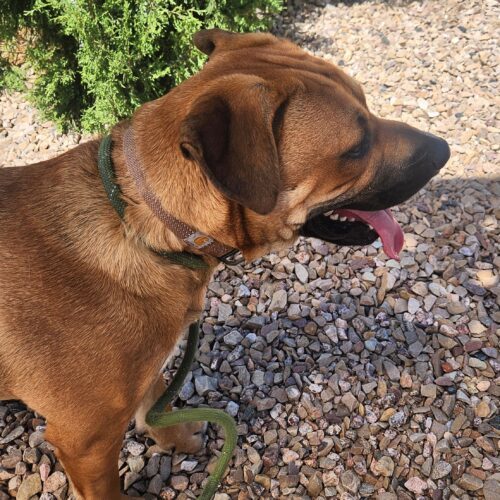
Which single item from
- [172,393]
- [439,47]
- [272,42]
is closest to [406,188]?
[272,42]

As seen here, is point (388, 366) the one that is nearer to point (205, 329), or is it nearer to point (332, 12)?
point (205, 329)

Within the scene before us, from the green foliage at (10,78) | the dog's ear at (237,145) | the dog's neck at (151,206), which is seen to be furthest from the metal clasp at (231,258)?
the green foliage at (10,78)

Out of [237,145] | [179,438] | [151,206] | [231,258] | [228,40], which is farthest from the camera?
[179,438]

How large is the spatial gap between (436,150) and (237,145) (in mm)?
1259

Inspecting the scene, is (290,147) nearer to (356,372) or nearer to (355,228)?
(355,228)

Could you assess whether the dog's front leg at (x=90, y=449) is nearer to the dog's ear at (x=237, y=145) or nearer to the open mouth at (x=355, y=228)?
the dog's ear at (x=237, y=145)

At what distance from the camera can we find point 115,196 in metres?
2.29

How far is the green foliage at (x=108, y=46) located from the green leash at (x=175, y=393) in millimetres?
2478

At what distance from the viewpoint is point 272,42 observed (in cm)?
264

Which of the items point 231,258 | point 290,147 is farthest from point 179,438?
point 290,147

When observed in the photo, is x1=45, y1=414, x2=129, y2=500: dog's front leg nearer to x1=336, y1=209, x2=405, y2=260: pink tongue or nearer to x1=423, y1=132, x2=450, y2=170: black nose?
x1=336, y1=209, x2=405, y2=260: pink tongue

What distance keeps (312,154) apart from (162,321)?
3.13 ft

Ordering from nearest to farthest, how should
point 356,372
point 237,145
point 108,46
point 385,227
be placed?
point 237,145
point 385,227
point 356,372
point 108,46

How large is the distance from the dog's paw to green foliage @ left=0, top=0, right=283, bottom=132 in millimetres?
2921
